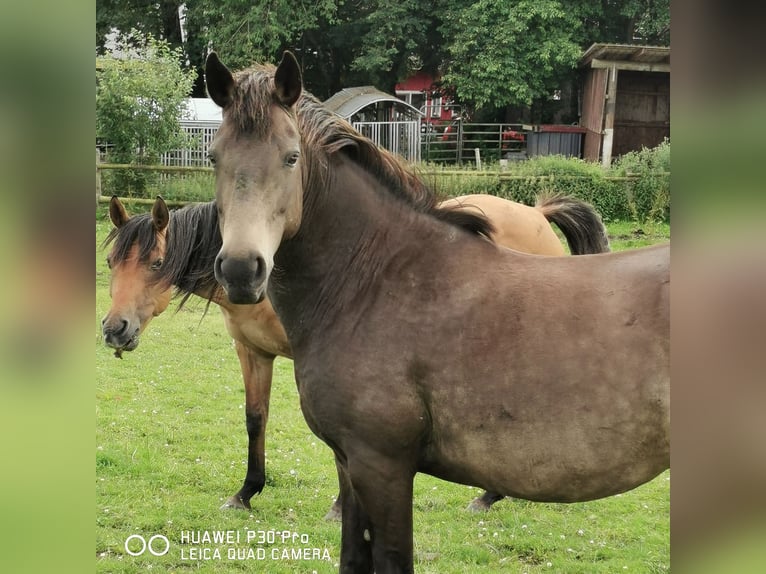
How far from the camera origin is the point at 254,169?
2137 millimetres

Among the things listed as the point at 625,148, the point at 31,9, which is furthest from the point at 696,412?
the point at 625,148

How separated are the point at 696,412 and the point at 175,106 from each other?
1212 cm

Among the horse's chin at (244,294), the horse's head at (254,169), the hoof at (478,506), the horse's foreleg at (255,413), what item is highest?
the horse's head at (254,169)

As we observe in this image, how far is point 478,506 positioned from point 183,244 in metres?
2.66

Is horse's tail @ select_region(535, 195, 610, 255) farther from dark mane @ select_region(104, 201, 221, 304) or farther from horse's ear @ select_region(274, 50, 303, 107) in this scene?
horse's ear @ select_region(274, 50, 303, 107)

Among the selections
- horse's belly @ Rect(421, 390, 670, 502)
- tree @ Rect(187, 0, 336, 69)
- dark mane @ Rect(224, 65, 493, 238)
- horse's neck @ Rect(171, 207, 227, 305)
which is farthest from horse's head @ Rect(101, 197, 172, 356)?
tree @ Rect(187, 0, 336, 69)

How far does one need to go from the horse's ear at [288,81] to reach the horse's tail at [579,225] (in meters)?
3.17

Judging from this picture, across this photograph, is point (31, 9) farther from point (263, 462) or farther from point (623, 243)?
point (623, 243)

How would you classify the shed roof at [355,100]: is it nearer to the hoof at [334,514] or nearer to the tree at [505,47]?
the tree at [505,47]

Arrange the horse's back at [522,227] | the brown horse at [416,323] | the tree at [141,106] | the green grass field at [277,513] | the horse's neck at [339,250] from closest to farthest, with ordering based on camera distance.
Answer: the brown horse at [416,323], the horse's neck at [339,250], the green grass field at [277,513], the horse's back at [522,227], the tree at [141,106]

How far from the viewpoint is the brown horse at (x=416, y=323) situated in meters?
2.17

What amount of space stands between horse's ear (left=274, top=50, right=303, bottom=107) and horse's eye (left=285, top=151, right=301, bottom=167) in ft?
0.64

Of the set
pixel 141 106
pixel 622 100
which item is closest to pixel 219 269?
pixel 141 106

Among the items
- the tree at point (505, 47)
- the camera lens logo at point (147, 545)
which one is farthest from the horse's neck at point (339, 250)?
the tree at point (505, 47)
